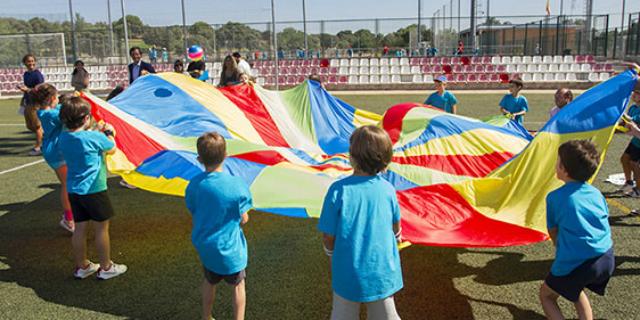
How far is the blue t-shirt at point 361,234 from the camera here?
216 cm

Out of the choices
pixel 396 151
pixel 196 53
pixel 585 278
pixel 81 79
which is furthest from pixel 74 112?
pixel 196 53

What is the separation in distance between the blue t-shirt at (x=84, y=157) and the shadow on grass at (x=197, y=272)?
73 cm

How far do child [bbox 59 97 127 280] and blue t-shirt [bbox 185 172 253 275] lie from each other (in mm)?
1150

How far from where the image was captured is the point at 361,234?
2176mm

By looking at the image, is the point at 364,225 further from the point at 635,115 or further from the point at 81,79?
the point at 81,79

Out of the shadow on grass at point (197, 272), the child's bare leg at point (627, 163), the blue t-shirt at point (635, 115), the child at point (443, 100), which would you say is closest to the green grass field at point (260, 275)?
the shadow on grass at point (197, 272)

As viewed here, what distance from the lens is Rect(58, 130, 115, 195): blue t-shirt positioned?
3352 millimetres

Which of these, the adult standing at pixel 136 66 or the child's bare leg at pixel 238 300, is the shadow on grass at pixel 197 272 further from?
the adult standing at pixel 136 66

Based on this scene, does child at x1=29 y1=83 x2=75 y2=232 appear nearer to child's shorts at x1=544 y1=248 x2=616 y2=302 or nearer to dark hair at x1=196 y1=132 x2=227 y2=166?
dark hair at x1=196 y1=132 x2=227 y2=166

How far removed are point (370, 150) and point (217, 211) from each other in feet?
2.92

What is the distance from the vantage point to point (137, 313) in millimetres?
3168

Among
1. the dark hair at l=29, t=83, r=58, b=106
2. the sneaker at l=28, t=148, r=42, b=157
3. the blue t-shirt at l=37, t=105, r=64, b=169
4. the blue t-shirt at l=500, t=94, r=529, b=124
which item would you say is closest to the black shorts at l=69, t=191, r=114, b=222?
the blue t-shirt at l=37, t=105, r=64, b=169

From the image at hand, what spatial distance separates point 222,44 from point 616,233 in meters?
20.2

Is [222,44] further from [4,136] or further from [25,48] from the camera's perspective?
[4,136]
